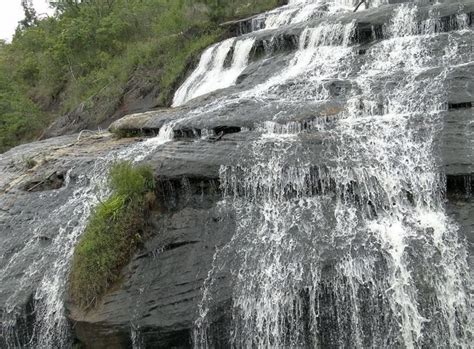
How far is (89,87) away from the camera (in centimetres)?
2880

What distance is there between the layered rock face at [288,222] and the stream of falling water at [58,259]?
0.11 feet

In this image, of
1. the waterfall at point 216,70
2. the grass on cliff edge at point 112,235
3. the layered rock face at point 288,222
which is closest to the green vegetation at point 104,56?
the waterfall at point 216,70

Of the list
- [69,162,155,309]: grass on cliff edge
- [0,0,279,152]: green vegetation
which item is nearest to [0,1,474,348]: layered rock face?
[69,162,155,309]: grass on cliff edge

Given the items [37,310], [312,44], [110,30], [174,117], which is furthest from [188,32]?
[37,310]

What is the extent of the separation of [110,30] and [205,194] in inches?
907

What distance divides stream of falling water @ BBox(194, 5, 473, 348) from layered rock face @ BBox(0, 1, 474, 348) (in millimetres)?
27

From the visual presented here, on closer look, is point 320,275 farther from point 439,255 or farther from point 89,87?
point 89,87

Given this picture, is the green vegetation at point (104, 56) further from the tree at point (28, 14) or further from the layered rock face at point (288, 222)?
the tree at point (28, 14)

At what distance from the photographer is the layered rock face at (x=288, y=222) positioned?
774 cm

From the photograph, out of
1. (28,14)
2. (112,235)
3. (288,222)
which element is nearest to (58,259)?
(112,235)

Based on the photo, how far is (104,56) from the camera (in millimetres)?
29172

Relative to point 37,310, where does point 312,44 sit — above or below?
above

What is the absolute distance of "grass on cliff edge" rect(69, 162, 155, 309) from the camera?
898 cm

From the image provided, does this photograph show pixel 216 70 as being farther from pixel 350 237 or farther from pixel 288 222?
pixel 350 237
